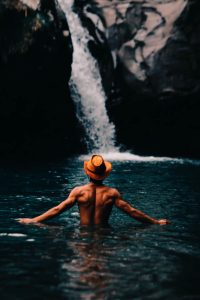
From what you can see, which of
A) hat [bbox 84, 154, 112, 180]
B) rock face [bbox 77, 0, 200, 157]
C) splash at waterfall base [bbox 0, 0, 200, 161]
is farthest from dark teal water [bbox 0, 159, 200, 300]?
rock face [bbox 77, 0, 200, 157]

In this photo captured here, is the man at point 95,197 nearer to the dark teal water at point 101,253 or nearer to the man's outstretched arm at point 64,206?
the man's outstretched arm at point 64,206

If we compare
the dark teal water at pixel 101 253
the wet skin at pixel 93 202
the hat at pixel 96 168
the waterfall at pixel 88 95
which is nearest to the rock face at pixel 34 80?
the waterfall at pixel 88 95

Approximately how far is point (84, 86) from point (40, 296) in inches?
1096

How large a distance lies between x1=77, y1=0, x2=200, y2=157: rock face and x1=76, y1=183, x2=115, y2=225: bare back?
21.8 m

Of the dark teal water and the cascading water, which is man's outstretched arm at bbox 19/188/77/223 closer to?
the dark teal water

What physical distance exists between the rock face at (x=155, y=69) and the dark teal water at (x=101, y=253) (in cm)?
1630

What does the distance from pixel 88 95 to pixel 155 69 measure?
15.4 feet

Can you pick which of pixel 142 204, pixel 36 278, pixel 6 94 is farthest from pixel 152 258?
pixel 6 94

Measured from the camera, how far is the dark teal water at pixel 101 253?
623 cm

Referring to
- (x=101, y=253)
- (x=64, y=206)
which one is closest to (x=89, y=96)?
(x=64, y=206)

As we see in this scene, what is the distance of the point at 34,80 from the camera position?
1118 inches

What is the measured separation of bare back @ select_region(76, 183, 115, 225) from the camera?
29.1 feet

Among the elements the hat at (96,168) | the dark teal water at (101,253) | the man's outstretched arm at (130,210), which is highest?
the hat at (96,168)

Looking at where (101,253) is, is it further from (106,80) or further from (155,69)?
(106,80)
